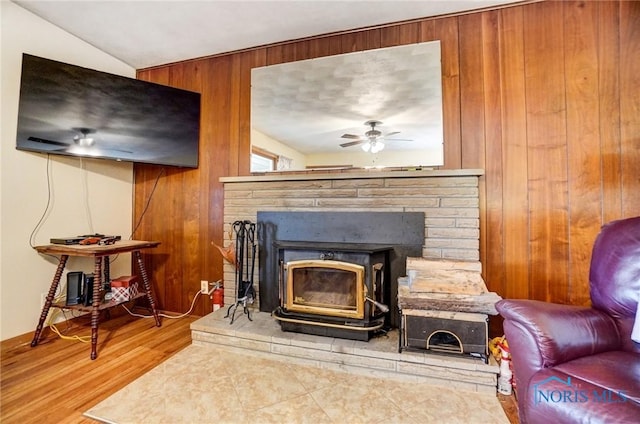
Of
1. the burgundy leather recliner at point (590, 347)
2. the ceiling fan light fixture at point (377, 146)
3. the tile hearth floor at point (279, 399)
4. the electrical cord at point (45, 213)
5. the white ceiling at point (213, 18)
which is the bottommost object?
the tile hearth floor at point (279, 399)

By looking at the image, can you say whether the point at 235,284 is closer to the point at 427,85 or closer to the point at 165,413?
the point at 165,413

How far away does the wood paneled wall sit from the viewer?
1.72 metres

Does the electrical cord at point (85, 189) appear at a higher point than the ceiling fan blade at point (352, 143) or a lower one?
lower

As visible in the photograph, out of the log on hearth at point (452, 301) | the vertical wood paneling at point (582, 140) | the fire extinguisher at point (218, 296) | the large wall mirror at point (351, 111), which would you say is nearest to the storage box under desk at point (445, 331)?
the log on hearth at point (452, 301)

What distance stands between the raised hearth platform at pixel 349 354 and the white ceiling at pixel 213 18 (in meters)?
2.25

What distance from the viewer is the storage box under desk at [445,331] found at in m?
1.55

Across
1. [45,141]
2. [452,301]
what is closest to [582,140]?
[452,301]

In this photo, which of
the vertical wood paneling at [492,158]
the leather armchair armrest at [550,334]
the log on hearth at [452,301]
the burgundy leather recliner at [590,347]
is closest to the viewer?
the burgundy leather recliner at [590,347]

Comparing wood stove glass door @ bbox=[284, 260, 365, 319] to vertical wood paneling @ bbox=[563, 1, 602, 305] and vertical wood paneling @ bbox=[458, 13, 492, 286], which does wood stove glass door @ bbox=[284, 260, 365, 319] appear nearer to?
vertical wood paneling @ bbox=[458, 13, 492, 286]

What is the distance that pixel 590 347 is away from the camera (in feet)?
3.62

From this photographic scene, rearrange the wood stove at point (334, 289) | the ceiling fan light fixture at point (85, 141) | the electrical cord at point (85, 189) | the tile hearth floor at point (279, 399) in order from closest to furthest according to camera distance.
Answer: the tile hearth floor at point (279, 399), the wood stove at point (334, 289), the ceiling fan light fixture at point (85, 141), the electrical cord at point (85, 189)

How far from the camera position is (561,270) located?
1800mm

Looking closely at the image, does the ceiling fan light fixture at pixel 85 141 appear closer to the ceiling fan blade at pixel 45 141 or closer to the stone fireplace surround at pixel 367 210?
the ceiling fan blade at pixel 45 141

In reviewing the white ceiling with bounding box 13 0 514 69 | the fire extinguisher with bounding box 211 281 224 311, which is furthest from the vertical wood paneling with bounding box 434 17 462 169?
the fire extinguisher with bounding box 211 281 224 311
